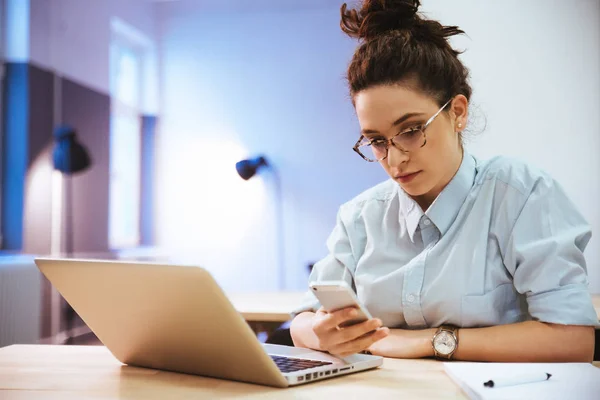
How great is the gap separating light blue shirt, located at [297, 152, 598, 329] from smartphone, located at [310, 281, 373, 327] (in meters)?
0.37

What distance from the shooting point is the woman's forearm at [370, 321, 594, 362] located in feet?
3.68

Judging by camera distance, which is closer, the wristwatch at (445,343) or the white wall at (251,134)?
the wristwatch at (445,343)

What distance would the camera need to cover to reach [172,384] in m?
0.90

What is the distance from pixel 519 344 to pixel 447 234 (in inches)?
11.1

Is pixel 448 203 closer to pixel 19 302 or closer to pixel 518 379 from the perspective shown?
pixel 518 379

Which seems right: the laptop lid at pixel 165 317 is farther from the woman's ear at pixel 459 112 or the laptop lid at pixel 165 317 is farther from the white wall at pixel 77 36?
the white wall at pixel 77 36

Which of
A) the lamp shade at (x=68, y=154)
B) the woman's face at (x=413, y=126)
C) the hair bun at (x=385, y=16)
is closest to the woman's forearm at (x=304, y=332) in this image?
the woman's face at (x=413, y=126)

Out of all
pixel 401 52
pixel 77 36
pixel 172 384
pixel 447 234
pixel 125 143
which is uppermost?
pixel 77 36

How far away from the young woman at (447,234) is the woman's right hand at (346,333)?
0.49 feet

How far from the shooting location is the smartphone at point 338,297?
33.3 inches

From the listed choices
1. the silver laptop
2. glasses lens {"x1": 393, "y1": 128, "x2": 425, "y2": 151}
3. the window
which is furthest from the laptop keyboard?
the window

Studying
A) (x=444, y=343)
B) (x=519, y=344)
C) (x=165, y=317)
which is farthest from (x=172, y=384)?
(x=519, y=344)

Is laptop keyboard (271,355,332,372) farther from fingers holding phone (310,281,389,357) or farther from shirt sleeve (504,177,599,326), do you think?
shirt sleeve (504,177,599,326)

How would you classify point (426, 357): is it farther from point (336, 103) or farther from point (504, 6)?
point (336, 103)
